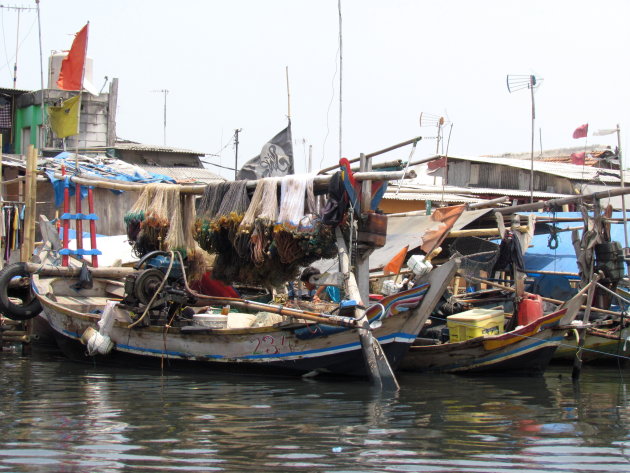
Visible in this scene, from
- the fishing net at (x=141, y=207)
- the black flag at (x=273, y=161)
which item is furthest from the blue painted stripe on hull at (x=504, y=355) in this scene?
the fishing net at (x=141, y=207)

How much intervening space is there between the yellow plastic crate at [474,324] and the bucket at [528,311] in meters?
0.26

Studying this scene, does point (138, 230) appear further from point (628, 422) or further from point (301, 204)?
point (628, 422)

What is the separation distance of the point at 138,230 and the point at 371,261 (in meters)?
3.90

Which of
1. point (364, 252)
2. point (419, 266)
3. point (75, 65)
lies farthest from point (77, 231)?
point (419, 266)

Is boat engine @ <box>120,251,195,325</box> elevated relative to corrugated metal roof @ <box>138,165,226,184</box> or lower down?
lower down

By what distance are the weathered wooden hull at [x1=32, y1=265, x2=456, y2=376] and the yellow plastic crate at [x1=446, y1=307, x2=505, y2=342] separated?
1.34 metres

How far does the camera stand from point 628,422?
7863mm

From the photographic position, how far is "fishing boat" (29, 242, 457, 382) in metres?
9.62

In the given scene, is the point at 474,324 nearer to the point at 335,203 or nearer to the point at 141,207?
the point at 335,203

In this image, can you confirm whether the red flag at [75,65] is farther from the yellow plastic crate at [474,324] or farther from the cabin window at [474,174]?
the cabin window at [474,174]

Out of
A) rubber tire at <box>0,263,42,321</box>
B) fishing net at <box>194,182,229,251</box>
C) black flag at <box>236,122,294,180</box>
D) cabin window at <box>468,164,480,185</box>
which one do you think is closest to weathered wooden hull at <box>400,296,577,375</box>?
fishing net at <box>194,182,229,251</box>

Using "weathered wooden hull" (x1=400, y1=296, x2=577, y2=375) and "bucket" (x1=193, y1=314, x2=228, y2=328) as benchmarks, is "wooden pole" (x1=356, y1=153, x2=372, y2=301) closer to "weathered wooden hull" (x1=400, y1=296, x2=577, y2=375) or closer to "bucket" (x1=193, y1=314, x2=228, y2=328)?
"weathered wooden hull" (x1=400, y1=296, x2=577, y2=375)

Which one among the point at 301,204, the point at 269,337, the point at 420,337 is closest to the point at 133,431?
the point at 269,337

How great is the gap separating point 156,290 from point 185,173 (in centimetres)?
1427
